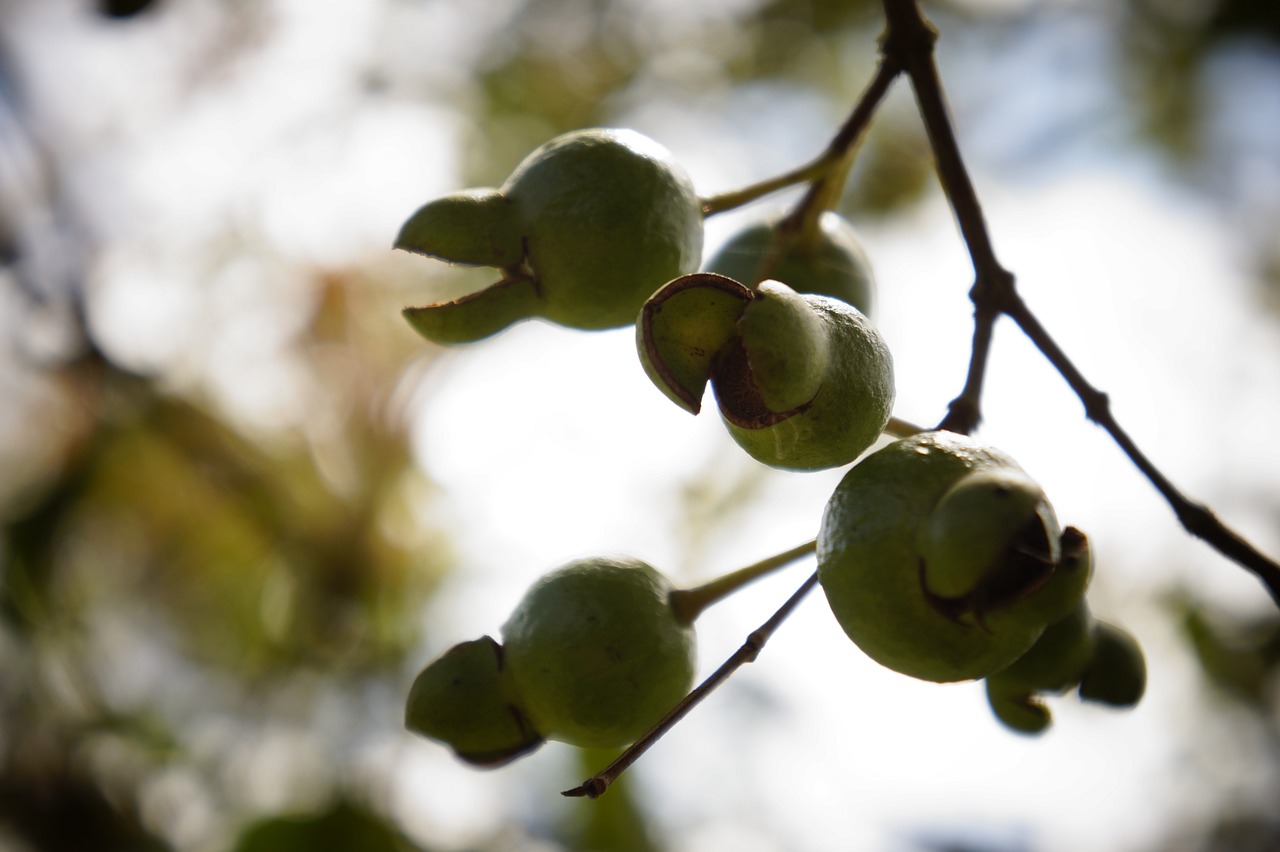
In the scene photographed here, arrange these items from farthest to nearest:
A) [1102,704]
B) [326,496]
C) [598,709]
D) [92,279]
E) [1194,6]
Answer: [1194,6] < [326,496] < [92,279] < [1102,704] < [598,709]

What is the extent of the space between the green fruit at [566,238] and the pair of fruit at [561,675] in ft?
0.96

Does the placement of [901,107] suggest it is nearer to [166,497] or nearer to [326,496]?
[326,496]

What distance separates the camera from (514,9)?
4.67 m

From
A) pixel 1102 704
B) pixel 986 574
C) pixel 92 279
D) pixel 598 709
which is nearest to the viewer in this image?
pixel 986 574

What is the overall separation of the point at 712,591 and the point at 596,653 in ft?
0.55

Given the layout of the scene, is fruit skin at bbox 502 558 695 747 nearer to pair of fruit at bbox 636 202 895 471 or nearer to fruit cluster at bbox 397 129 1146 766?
fruit cluster at bbox 397 129 1146 766

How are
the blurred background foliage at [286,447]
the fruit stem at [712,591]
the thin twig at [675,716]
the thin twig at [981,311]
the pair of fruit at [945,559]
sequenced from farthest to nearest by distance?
the blurred background foliage at [286,447]
the fruit stem at [712,591]
the thin twig at [981,311]
the thin twig at [675,716]
the pair of fruit at [945,559]

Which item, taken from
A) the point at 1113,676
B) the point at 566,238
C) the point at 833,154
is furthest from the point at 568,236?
the point at 1113,676

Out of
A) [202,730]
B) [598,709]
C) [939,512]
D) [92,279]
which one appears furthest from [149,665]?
[939,512]

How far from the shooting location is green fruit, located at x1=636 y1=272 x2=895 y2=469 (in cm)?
79

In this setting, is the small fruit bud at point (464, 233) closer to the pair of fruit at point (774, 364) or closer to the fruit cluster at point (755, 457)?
the fruit cluster at point (755, 457)

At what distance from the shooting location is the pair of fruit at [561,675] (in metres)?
1.04

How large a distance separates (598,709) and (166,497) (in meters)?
3.84

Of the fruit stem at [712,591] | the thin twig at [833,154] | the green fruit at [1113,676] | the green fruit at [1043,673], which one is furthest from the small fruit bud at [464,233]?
the green fruit at [1113,676]
